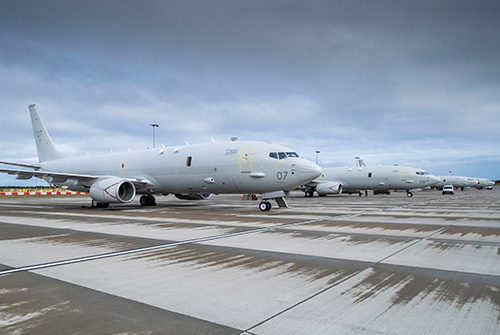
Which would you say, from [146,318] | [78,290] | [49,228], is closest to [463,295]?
[146,318]

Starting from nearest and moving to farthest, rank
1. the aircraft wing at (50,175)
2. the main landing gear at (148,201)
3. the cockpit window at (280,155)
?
the cockpit window at (280,155)
the aircraft wing at (50,175)
the main landing gear at (148,201)

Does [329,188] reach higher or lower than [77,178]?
lower

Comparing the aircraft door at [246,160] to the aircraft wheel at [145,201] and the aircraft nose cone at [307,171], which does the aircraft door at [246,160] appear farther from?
the aircraft wheel at [145,201]

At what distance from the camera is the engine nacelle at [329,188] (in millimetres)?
35250

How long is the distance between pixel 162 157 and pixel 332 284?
1572 cm

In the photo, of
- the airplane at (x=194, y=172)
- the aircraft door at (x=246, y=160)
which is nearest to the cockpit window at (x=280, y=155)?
the airplane at (x=194, y=172)

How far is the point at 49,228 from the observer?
9.53 metres

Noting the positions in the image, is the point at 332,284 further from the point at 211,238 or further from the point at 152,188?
the point at 152,188

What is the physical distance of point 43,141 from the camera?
25078mm

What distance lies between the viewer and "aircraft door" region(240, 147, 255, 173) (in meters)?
15.5

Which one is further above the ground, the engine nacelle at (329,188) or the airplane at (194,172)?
the airplane at (194,172)

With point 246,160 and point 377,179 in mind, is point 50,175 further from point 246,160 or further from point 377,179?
point 377,179

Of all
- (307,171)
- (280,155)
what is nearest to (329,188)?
(280,155)

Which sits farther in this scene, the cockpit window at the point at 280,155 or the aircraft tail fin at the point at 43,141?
the aircraft tail fin at the point at 43,141
